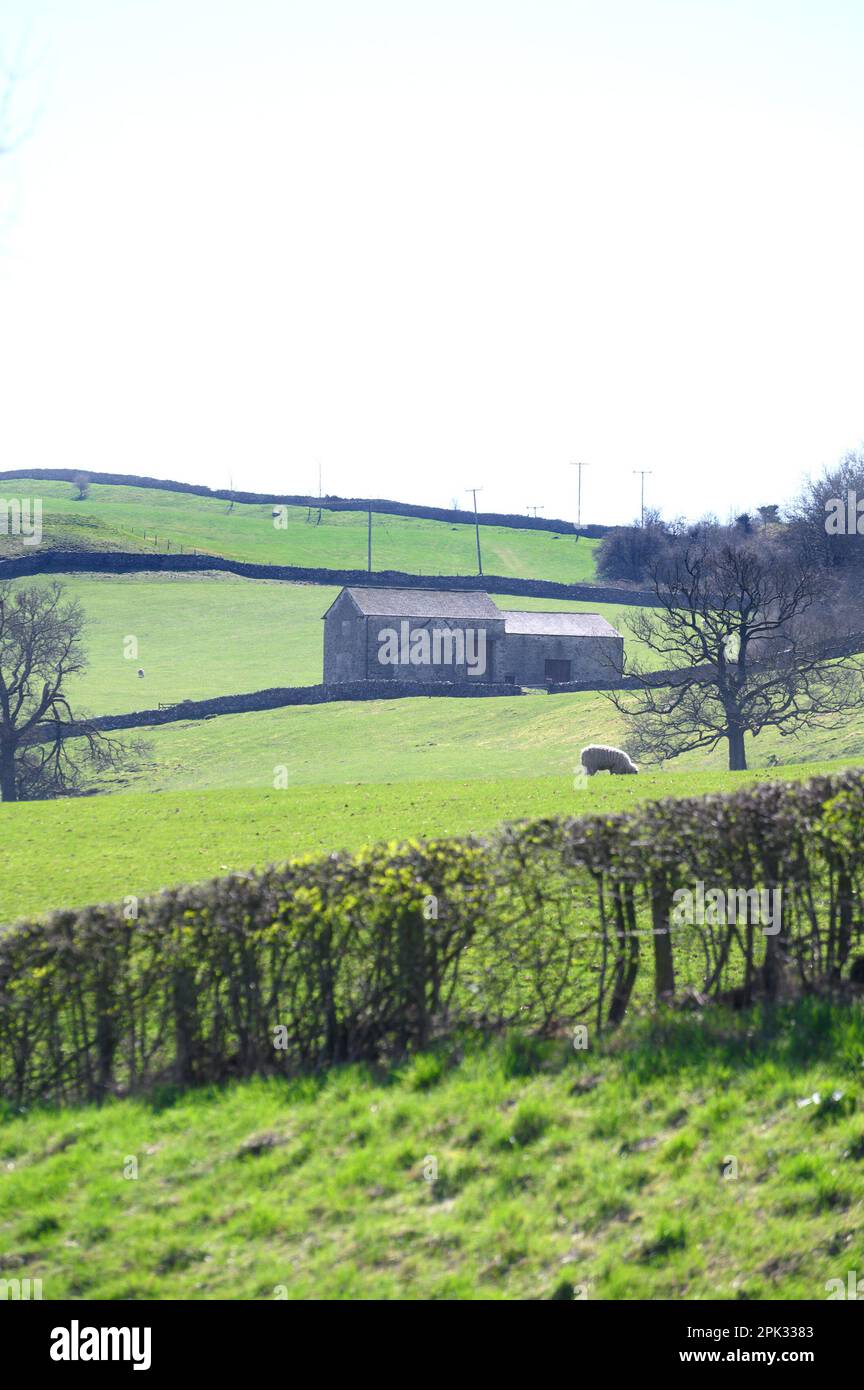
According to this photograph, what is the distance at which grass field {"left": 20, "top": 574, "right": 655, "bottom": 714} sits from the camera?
250 ft

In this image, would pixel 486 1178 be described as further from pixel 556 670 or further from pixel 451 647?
pixel 451 647

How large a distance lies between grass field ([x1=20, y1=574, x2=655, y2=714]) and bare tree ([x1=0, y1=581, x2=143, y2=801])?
913 cm

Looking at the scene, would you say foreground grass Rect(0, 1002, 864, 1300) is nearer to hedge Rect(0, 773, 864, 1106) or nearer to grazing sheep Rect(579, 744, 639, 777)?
hedge Rect(0, 773, 864, 1106)

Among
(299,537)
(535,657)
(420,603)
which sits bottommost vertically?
(535,657)

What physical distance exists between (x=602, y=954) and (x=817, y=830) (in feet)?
5.67

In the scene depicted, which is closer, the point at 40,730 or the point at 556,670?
the point at 40,730

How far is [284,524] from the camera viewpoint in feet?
479

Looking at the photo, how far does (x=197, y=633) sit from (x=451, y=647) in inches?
781

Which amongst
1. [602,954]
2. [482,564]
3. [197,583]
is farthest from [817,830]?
[482,564]

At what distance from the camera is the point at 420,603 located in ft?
283

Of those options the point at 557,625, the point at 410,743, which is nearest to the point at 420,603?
the point at 557,625

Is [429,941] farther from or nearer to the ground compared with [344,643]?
nearer to the ground
